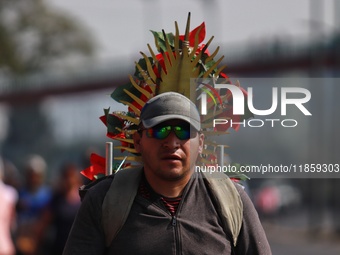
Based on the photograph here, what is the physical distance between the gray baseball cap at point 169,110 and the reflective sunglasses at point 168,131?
0.03 m

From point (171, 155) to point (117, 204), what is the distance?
0.86 ft

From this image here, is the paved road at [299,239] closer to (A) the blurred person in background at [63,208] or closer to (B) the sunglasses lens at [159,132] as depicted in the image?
(A) the blurred person in background at [63,208]

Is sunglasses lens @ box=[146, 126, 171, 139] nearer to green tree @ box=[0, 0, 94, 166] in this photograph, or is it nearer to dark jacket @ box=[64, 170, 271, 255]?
dark jacket @ box=[64, 170, 271, 255]

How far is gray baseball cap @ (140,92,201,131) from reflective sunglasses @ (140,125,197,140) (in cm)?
3

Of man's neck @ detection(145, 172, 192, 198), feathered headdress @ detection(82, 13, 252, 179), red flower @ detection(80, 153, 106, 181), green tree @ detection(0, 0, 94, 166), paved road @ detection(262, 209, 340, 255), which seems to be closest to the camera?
man's neck @ detection(145, 172, 192, 198)

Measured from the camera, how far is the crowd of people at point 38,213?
27.4ft

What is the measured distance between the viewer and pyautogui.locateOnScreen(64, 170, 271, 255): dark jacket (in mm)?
3805

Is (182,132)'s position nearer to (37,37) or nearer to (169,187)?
(169,187)

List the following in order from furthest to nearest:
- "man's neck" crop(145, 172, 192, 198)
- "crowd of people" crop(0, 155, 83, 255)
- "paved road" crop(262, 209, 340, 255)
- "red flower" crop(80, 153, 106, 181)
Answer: "paved road" crop(262, 209, 340, 255) < "crowd of people" crop(0, 155, 83, 255) < "red flower" crop(80, 153, 106, 181) < "man's neck" crop(145, 172, 192, 198)

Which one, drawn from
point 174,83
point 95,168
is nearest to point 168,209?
point 174,83

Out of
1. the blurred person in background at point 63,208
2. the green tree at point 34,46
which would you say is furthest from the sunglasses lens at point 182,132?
the green tree at point 34,46

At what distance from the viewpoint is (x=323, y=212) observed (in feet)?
118

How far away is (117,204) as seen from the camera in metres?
3.86

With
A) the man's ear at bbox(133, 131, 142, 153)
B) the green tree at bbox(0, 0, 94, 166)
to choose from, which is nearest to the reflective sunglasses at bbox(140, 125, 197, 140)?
the man's ear at bbox(133, 131, 142, 153)
